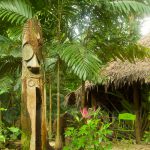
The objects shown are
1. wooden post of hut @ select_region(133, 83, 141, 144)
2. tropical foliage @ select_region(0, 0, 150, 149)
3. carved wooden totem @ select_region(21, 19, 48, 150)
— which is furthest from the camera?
wooden post of hut @ select_region(133, 83, 141, 144)

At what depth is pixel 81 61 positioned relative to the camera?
4.38 metres

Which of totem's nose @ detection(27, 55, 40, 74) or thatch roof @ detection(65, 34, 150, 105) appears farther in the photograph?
thatch roof @ detection(65, 34, 150, 105)

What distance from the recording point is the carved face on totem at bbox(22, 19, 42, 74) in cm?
377

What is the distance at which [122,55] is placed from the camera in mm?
5527

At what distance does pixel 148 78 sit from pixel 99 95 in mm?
2406

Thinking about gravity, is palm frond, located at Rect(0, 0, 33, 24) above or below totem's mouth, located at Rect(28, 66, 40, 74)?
above

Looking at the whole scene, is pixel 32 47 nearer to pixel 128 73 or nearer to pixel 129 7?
pixel 129 7

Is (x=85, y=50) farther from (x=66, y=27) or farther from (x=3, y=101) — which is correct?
(x=3, y=101)

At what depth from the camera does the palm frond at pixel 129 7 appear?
4.93 meters

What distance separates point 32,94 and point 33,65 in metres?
0.29

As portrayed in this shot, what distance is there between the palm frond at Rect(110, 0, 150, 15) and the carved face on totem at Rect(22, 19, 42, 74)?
1533 mm

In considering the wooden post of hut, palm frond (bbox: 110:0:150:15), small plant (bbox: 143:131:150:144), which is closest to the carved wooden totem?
palm frond (bbox: 110:0:150:15)

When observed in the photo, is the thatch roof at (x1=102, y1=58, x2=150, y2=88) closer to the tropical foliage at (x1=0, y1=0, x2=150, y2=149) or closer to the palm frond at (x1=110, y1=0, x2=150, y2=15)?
the tropical foliage at (x1=0, y1=0, x2=150, y2=149)

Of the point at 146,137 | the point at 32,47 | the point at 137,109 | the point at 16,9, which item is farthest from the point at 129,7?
the point at 146,137
